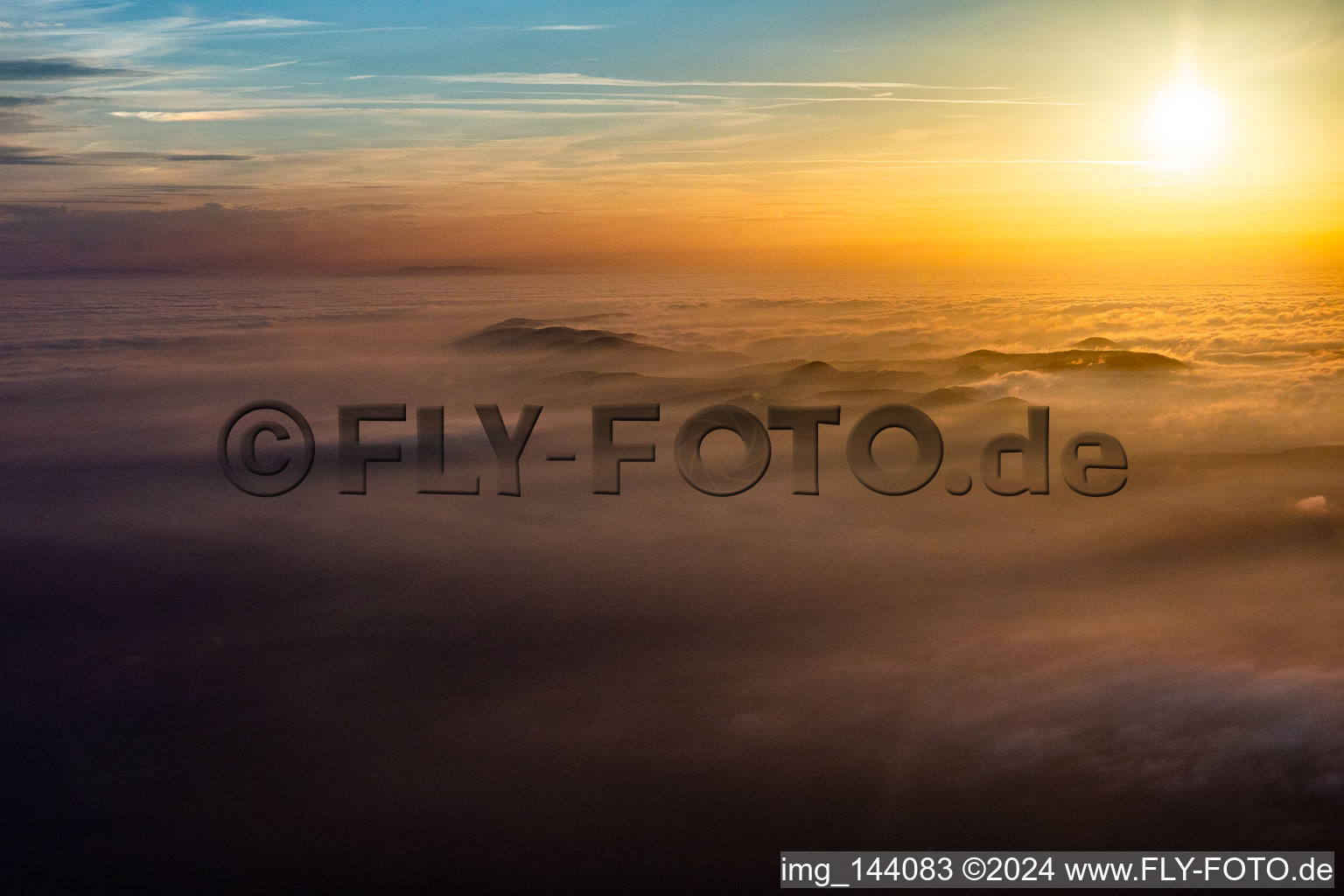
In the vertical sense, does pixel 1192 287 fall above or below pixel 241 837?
above

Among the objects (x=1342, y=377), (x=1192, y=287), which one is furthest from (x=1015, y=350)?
(x=1342, y=377)

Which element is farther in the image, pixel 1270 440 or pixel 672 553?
pixel 1270 440

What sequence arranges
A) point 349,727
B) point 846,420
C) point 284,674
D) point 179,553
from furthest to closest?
point 846,420 → point 179,553 → point 284,674 → point 349,727

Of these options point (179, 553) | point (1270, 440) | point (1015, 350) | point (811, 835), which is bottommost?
point (811, 835)

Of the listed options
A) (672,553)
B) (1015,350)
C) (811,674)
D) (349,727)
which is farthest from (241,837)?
(1015,350)

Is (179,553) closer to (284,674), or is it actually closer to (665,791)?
(284,674)

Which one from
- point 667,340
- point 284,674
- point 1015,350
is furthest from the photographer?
point 667,340

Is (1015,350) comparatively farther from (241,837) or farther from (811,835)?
(241,837)
